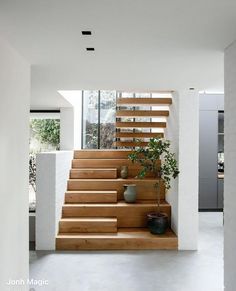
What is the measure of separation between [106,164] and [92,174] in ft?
1.52

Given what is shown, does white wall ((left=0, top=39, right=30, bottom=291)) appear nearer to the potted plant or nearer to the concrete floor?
the concrete floor

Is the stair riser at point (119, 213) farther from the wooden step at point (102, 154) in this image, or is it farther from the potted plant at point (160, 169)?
the wooden step at point (102, 154)

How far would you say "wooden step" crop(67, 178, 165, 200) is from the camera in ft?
19.2

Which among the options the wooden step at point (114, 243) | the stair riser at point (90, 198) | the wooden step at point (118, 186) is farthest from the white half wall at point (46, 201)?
the wooden step at point (118, 186)

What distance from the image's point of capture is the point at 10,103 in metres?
2.54

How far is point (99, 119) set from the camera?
830 cm

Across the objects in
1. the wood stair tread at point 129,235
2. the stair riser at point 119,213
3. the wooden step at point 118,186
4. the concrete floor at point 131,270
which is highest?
the wooden step at point 118,186

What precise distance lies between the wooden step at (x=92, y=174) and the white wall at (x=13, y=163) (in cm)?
312

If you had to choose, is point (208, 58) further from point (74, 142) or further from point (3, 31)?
point (74, 142)

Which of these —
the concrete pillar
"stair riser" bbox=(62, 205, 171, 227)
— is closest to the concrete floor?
"stair riser" bbox=(62, 205, 171, 227)

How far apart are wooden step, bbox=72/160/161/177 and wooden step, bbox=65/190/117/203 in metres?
0.87

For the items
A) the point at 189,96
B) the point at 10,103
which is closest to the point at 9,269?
the point at 10,103

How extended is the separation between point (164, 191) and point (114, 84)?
260 cm

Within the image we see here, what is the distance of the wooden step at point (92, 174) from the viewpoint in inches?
244
